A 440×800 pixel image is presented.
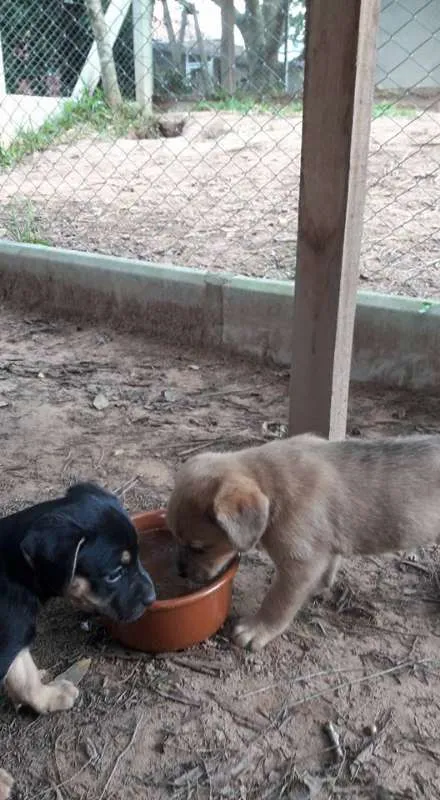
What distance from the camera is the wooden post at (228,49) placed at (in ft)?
28.3

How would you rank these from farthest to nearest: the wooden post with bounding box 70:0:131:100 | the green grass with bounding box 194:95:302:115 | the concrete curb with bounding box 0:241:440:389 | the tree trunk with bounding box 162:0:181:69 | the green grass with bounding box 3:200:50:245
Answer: the wooden post with bounding box 70:0:131:100
the tree trunk with bounding box 162:0:181:69
the green grass with bounding box 194:95:302:115
the green grass with bounding box 3:200:50:245
the concrete curb with bounding box 0:241:440:389

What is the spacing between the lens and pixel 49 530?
2359mm

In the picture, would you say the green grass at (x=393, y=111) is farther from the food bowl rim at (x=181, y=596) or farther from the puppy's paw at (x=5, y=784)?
the puppy's paw at (x=5, y=784)

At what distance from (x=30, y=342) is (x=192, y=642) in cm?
354

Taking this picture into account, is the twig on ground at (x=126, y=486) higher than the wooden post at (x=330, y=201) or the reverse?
the reverse

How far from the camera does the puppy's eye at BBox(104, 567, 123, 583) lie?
2.51m

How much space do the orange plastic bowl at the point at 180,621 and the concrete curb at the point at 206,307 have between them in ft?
7.51

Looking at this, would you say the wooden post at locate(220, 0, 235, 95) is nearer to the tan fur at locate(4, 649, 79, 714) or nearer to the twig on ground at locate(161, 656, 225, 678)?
the twig on ground at locate(161, 656, 225, 678)

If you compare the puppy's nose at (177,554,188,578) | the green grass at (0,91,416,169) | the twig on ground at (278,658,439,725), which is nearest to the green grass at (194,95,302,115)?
the green grass at (0,91,416,169)

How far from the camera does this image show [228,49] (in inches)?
351

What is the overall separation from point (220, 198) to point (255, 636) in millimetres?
5647

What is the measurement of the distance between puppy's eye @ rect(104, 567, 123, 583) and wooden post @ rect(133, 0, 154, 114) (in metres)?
8.89

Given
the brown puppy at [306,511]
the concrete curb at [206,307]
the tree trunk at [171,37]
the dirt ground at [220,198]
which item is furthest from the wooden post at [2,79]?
the brown puppy at [306,511]

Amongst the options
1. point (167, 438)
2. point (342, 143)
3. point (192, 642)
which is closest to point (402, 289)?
point (167, 438)
